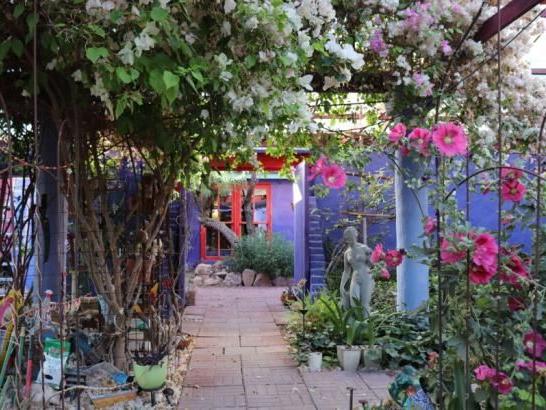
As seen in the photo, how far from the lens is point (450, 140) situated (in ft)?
8.53

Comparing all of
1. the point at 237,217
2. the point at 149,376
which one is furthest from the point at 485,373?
the point at 237,217

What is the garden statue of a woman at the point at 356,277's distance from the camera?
6.43m

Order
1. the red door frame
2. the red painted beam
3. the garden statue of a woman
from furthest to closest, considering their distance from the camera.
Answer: the red door frame < the garden statue of a woman < the red painted beam

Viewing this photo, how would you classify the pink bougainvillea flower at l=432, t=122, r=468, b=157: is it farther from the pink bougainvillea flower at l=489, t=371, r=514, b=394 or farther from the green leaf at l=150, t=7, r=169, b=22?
the green leaf at l=150, t=7, r=169, b=22

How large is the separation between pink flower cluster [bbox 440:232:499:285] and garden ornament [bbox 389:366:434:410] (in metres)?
→ 1.18

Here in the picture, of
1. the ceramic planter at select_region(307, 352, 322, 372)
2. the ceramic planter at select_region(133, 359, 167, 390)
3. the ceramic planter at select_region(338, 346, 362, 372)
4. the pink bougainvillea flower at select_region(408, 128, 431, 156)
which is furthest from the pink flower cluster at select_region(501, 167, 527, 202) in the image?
the ceramic planter at select_region(307, 352, 322, 372)

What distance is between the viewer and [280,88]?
146 inches

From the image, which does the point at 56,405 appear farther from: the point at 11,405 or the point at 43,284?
the point at 43,284

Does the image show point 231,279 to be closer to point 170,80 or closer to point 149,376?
point 149,376

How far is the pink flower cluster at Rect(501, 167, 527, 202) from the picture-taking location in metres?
2.75

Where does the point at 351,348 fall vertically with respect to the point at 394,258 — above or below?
below

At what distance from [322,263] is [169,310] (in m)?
3.66

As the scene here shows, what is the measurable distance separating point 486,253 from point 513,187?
55 centimetres

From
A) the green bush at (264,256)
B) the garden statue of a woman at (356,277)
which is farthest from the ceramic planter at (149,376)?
the green bush at (264,256)
